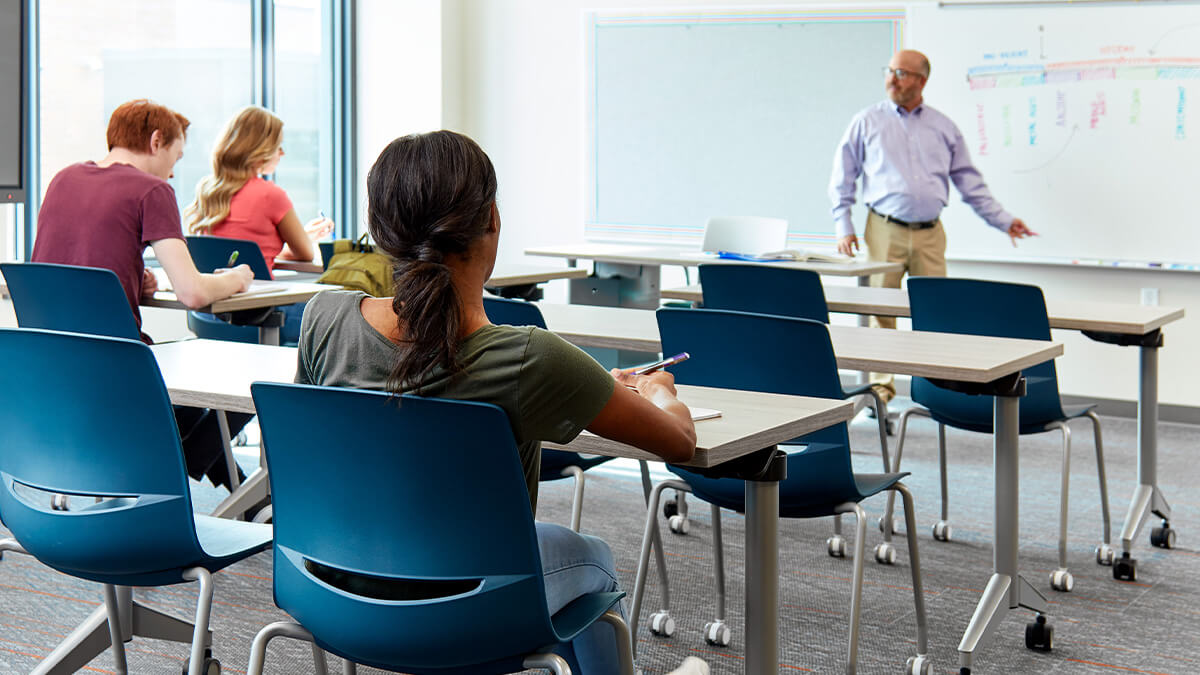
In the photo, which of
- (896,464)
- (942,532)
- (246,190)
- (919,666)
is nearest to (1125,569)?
(942,532)

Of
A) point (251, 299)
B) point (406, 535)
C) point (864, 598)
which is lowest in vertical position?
point (864, 598)

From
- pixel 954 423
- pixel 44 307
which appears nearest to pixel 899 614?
pixel 954 423

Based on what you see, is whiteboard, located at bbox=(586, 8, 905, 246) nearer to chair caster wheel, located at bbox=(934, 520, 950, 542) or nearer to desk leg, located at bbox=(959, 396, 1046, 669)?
chair caster wheel, located at bbox=(934, 520, 950, 542)

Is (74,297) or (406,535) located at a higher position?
(74,297)

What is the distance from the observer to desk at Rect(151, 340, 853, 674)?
1813mm

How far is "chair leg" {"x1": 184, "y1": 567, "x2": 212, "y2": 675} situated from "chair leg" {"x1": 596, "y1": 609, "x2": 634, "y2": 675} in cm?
66

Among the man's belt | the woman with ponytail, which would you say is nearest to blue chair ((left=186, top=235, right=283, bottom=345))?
the woman with ponytail

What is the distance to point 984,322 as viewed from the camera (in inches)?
137

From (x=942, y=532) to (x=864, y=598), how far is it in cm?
66

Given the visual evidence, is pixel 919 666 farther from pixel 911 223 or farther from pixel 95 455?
pixel 911 223

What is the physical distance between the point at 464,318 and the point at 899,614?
196cm

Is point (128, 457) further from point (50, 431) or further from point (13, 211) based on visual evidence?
point (13, 211)

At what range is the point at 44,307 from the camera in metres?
3.27

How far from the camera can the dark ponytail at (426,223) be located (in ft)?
5.02
